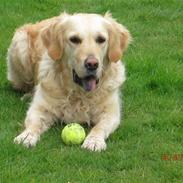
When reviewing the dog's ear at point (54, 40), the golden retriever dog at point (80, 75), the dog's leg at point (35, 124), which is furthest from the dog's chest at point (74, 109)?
the dog's ear at point (54, 40)

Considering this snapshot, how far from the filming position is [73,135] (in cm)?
585

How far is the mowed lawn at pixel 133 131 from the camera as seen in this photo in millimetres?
5246

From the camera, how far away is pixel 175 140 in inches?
238

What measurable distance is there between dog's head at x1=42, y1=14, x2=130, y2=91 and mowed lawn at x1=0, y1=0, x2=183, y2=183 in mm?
654

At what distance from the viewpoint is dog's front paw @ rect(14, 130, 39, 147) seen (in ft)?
19.0

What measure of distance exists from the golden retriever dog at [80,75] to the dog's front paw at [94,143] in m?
0.05

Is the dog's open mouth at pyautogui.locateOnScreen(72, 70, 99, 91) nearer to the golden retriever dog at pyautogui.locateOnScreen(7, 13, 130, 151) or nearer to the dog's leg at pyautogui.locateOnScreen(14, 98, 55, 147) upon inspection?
the golden retriever dog at pyautogui.locateOnScreen(7, 13, 130, 151)

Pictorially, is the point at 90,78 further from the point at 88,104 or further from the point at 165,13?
the point at 165,13

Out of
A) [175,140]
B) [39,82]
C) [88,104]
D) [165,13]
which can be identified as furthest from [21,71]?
[165,13]

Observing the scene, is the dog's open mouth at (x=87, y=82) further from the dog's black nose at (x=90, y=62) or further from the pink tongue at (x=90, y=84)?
the dog's black nose at (x=90, y=62)

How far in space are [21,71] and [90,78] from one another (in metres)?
1.84

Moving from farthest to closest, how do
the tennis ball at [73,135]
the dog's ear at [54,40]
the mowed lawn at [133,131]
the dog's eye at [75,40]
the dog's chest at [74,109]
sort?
1. the dog's chest at [74,109]
2. the dog's ear at [54,40]
3. the dog's eye at [75,40]
4. the tennis ball at [73,135]
5. the mowed lawn at [133,131]

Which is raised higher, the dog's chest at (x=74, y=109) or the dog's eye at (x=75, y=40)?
the dog's eye at (x=75, y=40)

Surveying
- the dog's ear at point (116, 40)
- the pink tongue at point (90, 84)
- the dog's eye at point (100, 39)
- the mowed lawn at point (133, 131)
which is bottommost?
the mowed lawn at point (133, 131)
